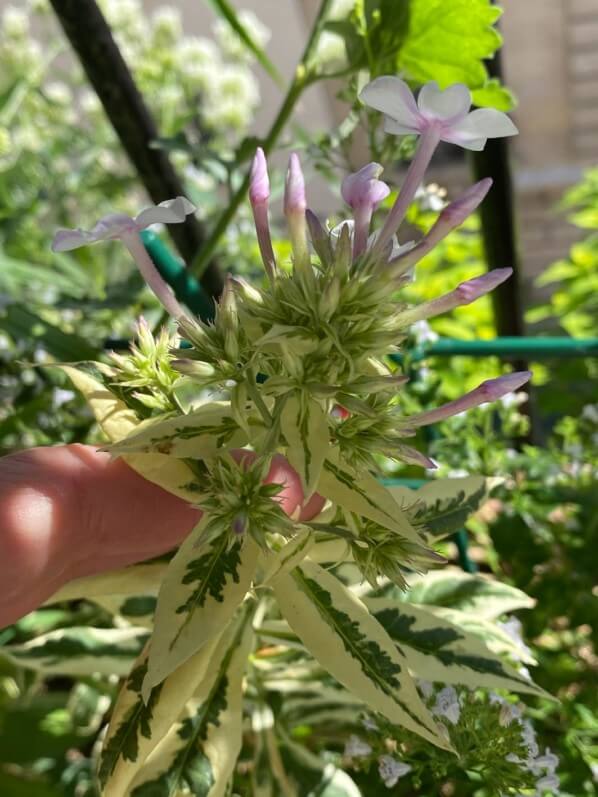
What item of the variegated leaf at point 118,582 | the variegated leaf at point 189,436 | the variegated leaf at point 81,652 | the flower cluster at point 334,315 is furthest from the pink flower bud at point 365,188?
the variegated leaf at point 81,652

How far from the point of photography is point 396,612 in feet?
1.67

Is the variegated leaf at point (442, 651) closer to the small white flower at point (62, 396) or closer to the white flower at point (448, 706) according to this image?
the white flower at point (448, 706)

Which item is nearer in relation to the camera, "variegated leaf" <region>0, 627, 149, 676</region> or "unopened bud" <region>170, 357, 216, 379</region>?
"unopened bud" <region>170, 357, 216, 379</region>

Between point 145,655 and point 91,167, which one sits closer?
point 145,655

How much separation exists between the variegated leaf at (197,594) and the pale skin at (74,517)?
0.13ft

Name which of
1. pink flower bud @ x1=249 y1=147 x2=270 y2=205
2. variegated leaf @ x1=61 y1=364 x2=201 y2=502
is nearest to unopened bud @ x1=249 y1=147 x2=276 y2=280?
pink flower bud @ x1=249 y1=147 x2=270 y2=205

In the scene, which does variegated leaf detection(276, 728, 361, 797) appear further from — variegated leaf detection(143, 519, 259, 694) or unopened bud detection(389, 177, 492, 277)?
unopened bud detection(389, 177, 492, 277)

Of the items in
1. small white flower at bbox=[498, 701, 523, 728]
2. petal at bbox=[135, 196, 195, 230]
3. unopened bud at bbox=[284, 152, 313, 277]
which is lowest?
small white flower at bbox=[498, 701, 523, 728]

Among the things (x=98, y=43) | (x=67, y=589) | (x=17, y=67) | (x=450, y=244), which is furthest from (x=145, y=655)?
(x=17, y=67)

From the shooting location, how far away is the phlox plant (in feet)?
1.13

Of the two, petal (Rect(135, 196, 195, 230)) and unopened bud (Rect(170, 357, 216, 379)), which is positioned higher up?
petal (Rect(135, 196, 195, 230))

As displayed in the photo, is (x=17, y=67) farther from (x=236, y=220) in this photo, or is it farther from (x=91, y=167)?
(x=236, y=220)

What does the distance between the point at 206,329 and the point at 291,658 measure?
33 centimetres

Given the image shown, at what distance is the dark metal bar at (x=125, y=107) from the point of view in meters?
0.59
